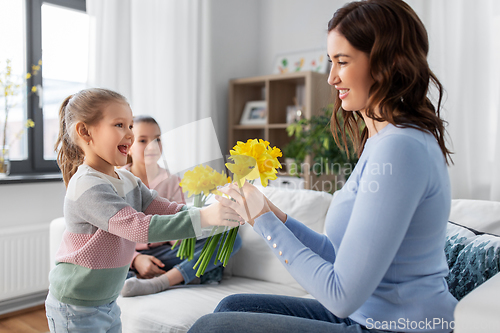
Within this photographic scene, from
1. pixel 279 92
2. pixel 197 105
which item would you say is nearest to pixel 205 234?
pixel 197 105

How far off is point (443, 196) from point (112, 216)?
0.75m

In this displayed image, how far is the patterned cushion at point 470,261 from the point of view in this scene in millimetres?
1205

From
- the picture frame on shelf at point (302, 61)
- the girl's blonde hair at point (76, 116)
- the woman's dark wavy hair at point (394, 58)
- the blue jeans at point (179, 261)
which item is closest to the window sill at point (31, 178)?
the blue jeans at point (179, 261)

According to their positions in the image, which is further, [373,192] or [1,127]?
[1,127]

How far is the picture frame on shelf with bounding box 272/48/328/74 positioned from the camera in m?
3.51

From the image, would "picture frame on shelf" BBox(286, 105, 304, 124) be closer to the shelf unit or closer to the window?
the shelf unit

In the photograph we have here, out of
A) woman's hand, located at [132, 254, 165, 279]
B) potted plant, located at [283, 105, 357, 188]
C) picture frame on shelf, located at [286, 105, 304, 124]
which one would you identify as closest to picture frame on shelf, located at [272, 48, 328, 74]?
picture frame on shelf, located at [286, 105, 304, 124]

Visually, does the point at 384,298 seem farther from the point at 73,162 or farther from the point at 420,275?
the point at 73,162

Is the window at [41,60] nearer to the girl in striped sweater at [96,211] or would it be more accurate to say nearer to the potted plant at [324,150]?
the potted plant at [324,150]

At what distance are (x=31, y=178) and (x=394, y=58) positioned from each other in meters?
2.40

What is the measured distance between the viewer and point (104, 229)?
1.04 m

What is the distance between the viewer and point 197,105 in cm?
352

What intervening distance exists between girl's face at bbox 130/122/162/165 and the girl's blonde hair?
10 centimetres

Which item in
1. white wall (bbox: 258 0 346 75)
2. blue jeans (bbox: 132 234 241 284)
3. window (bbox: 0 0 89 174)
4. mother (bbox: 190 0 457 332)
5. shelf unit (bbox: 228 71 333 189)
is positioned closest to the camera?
mother (bbox: 190 0 457 332)
